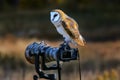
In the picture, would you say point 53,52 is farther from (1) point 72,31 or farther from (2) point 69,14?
(2) point 69,14

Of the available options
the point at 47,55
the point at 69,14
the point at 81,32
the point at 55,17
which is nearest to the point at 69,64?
the point at 47,55

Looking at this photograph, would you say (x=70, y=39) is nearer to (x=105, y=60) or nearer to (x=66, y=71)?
(x=66, y=71)

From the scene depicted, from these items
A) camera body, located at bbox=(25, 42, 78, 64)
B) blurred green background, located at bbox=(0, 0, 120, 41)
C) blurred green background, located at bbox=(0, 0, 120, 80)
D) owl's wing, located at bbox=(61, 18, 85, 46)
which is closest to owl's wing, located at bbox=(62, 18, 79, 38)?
owl's wing, located at bbox=(61, 18, 85, 46)

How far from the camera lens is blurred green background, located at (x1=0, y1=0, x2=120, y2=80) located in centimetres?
1205

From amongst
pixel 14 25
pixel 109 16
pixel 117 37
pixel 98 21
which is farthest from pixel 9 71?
pixel 109 16

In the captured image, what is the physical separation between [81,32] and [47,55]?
717 inches

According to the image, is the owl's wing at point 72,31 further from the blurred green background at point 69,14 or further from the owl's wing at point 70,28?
the blurred green background at point 69,14

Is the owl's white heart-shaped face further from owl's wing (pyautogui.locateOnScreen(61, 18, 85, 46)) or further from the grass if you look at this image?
the grass

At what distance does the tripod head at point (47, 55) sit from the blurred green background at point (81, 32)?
3.21 meters

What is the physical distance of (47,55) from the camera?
5.96 meters

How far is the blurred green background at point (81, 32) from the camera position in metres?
12.0

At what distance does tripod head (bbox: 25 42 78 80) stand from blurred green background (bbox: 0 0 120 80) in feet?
10.5

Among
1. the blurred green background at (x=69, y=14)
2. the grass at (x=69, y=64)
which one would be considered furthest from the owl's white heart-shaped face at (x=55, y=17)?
the blurred green background at (x=69, y=14)

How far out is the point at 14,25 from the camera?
26.5 meters
